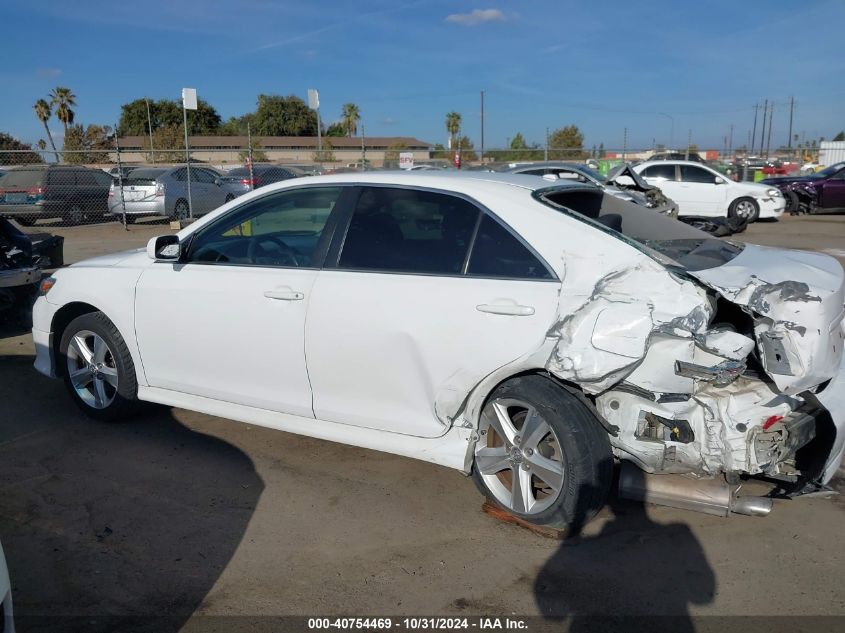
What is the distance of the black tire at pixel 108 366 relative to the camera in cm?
500

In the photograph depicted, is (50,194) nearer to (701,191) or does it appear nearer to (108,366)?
(108,366)

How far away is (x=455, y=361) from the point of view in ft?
12.3

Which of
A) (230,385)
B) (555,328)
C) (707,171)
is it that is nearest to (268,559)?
(230,385)

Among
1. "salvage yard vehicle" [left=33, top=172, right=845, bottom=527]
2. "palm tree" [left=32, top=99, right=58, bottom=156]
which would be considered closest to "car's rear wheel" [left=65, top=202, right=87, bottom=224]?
"salvage yard vehicle" [left=33, top=172, right=845, bottom=527]

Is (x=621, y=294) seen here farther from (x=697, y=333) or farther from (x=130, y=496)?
(x=130, y=496)

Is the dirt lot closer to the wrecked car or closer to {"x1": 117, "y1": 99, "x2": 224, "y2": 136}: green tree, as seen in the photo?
the wrecked car

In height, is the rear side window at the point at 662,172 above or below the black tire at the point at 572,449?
above

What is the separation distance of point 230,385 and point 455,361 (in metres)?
1.53

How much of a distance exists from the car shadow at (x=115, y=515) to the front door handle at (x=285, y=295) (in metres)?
1.09

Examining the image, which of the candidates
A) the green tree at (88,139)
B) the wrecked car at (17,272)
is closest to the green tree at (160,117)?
the green tree at (88,139)

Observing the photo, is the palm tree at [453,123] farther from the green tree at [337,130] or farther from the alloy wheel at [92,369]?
the alloy wheel at [92,369]

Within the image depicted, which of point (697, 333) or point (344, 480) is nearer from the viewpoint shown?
point (697, 333)

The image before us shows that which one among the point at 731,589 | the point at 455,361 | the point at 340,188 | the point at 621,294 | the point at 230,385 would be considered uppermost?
the point at 340,188

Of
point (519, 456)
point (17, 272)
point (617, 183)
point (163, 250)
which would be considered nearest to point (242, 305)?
point (163, 250)
